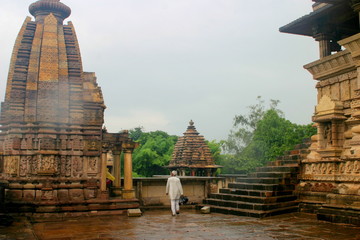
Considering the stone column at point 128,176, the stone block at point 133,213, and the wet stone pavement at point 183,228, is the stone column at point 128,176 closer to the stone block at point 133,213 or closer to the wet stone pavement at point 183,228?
the stone block at point 133,213

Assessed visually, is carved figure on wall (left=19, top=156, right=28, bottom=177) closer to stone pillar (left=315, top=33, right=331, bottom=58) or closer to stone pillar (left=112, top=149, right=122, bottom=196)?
stone pillar (left=112, top=149, right=122, bottom=196)

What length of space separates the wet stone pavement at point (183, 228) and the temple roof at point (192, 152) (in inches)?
1058

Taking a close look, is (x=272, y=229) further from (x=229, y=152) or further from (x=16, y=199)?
(x=229, y=152)

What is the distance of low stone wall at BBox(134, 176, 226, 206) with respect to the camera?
1401 cm

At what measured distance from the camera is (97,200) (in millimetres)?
12094

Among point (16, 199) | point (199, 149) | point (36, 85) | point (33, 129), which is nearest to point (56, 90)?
A: point (36, 85)

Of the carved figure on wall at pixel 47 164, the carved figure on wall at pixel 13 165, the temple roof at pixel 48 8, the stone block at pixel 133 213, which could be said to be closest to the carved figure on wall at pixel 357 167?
the stone block at pixel 133 213

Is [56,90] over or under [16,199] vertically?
over

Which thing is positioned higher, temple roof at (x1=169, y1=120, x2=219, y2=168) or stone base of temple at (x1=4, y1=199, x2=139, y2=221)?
temple roof at (x1=169, y1=120, x2=219, y2=168)

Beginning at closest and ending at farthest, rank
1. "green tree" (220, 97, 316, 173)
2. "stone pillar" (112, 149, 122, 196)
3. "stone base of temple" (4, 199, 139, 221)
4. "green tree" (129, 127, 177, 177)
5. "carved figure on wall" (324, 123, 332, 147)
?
1. "stone base of temple" (4, 199, 139, 221)
2. "carved figure on wall" (324, 123, 332, 147)
3. "stone pillar" (112, 149, 122, 196)
4. "green tree" (220, 97, 316, 173)
5. "green tree" (129, 127, 177, 177)

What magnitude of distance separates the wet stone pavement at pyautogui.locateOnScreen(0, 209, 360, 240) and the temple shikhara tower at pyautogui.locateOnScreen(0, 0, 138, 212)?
125 centimetres

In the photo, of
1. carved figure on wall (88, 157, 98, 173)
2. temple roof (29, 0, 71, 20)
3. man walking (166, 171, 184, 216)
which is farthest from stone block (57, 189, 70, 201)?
temple roof (29, 0, 71, 20)

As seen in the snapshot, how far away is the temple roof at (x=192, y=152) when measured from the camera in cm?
3828

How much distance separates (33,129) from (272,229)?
25.4ft
